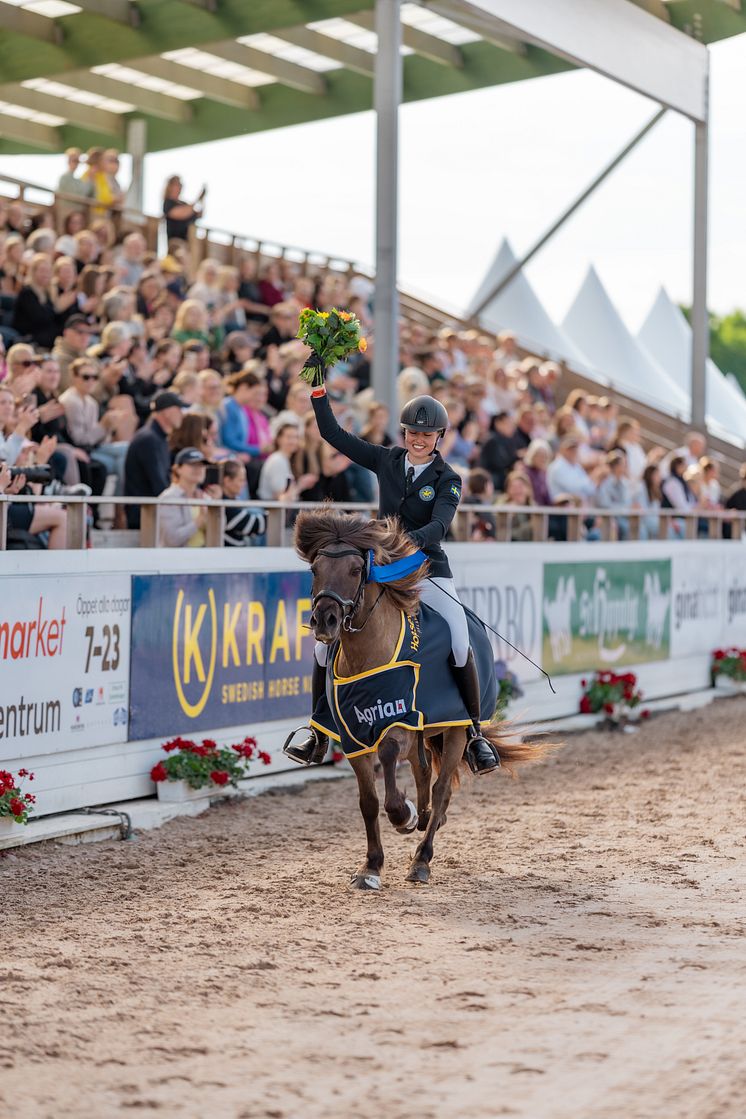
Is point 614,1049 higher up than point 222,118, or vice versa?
point 222,118

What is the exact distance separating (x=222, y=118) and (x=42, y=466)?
15340mm

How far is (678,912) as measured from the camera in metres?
7.06

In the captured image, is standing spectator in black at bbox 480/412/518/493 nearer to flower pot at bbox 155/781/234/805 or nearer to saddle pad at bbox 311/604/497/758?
flower pot at bbox 155/781/234/805

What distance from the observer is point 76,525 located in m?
9.16

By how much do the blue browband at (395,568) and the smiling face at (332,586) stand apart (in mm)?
134

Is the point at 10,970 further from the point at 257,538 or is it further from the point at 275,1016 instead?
the point at 257,538

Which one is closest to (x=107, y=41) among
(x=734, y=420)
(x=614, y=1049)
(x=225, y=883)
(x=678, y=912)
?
(x=225, y=883)

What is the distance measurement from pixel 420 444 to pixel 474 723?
5.02 ft

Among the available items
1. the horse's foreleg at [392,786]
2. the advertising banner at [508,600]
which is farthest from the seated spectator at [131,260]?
the horse's foreleg at [392,786]

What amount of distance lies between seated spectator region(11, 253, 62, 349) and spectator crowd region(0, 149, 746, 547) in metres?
0.01

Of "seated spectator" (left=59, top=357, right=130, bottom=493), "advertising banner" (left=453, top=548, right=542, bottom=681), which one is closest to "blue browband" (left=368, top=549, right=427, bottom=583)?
"seated spectator" (left=59, top=357, right=130, bottom=493)

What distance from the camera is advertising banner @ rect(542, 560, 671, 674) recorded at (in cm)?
1467

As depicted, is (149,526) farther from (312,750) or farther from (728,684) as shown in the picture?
(728,684)

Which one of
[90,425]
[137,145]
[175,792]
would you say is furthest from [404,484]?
[137,145]
